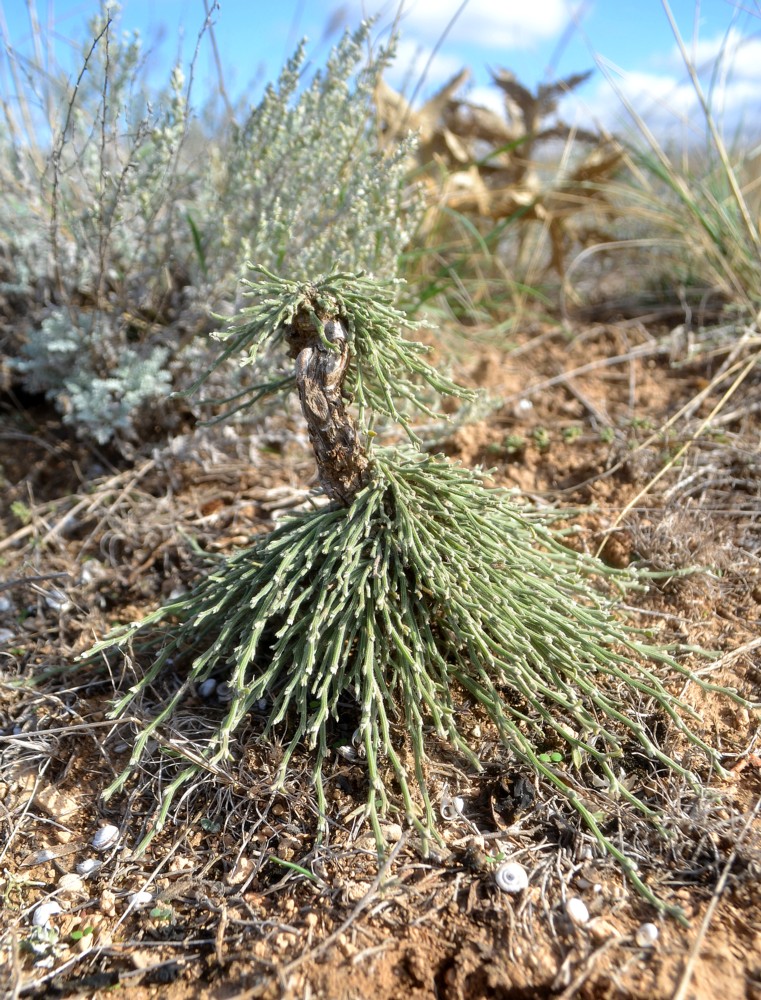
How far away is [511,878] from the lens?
1383 millimetres

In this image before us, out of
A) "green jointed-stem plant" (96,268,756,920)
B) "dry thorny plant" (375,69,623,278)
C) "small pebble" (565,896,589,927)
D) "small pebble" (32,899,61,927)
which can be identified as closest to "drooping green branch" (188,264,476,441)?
"green jointed-stem plant" (96,268,756,920)

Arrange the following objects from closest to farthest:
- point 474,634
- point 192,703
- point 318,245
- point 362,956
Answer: point 362,956 < point 474,634 < point 192,703 < point 318,245

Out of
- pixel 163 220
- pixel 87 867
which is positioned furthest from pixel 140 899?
pixel 163 220

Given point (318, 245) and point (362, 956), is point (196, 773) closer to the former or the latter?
point (362, 956)

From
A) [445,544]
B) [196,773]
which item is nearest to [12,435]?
[196,773]

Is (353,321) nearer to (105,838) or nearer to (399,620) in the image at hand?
(399,620)

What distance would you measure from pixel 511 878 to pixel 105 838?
849 millimetres

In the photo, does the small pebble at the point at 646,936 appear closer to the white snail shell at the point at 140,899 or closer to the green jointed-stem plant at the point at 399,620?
the green jointed-stem plant at the point at 399,620

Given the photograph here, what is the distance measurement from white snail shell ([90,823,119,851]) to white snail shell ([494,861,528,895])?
2.63 feet

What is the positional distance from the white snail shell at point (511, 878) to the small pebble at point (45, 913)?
86 cm

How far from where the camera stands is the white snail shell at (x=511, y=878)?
54.1 inches

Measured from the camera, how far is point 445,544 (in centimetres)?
159

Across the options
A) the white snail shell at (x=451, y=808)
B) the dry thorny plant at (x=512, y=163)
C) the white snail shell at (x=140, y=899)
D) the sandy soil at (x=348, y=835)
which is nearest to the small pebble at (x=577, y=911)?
the sandy soil at (x=348, y=835)

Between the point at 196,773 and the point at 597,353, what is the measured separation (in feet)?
7.92
